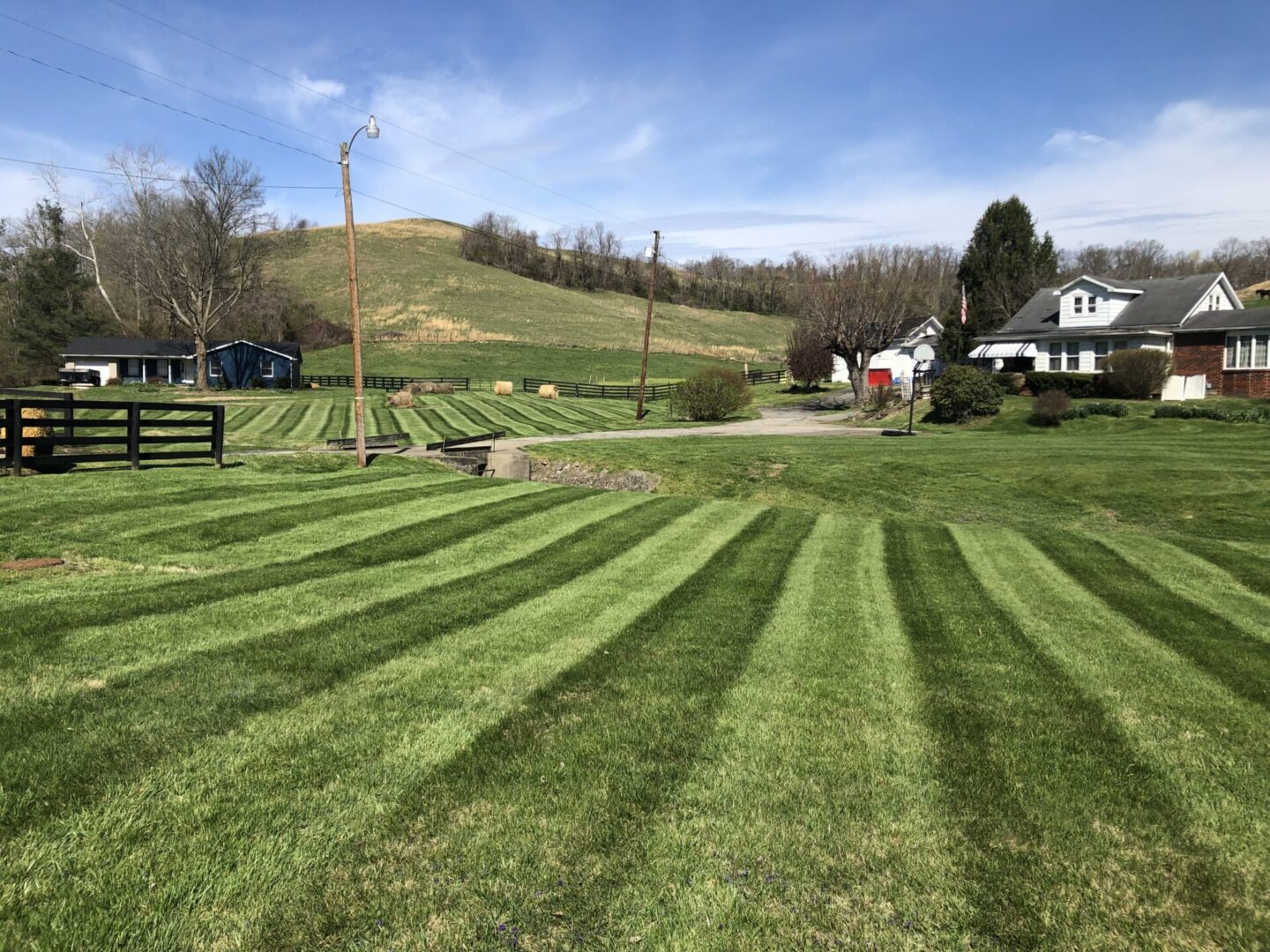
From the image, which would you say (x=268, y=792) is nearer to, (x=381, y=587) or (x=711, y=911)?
(x=711, y=911)

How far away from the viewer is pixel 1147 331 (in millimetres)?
38406

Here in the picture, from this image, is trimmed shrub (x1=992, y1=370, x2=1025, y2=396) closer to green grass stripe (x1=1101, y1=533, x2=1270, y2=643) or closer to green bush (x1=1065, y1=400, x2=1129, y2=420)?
green bush (x1=1065, y1=400, x2=1129, y2=420)

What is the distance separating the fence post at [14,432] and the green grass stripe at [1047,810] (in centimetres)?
1562

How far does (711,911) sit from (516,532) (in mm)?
8434

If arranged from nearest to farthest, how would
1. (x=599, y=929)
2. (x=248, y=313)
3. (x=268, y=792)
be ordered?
(x=599, y=929) < (x=268, y=792) < (x=248, y=313)

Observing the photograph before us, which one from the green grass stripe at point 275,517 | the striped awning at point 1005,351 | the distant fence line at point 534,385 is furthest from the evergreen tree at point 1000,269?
the green grass stripe at point 275,517

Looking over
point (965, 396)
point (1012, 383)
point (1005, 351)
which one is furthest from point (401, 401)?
point (1005, 351)

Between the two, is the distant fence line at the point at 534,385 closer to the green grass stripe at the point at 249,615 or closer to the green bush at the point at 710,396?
the green bush at the point at 710,396

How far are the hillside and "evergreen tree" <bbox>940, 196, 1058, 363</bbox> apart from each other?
35.8 metres

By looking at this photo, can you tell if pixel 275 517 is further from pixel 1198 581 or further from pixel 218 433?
pixel 1198 581

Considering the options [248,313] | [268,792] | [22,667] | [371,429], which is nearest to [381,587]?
[22,667]

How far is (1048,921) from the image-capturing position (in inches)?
130

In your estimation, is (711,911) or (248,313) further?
(248,313)

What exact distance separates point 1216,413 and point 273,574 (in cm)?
3486
